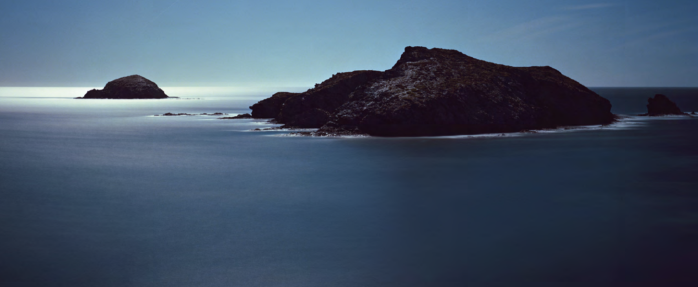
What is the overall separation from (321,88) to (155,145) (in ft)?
79.3

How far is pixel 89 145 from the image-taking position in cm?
4647

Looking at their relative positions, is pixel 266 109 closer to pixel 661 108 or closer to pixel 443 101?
pixel 443 101

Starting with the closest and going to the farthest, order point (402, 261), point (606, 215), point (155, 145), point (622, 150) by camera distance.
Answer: point (402, 261) < point (606, 215) < point (622, 150) < point (155, 145)

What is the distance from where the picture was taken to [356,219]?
1773 cm

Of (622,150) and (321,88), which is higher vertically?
(321,88)

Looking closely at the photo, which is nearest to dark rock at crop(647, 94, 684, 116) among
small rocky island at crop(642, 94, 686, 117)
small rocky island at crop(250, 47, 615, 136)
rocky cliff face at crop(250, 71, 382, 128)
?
small rocky island at crop(642, 94, 686, 117)

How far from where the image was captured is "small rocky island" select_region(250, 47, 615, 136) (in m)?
49.9

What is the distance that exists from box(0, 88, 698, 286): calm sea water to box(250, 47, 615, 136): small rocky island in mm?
13375

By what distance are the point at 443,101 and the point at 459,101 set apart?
167cm

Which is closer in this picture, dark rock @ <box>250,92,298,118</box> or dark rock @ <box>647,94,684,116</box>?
dark rock @ <box>647,94,684,116</box>

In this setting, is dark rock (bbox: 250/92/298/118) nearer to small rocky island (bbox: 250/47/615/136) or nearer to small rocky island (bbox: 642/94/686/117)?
small rocky island (bbox: 250/47/615/136)

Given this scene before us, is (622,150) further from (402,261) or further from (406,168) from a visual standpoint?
(402,261)

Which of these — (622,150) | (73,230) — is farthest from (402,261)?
(622,150)

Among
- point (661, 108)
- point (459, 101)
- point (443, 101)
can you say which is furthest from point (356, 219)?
point (661, 108)
